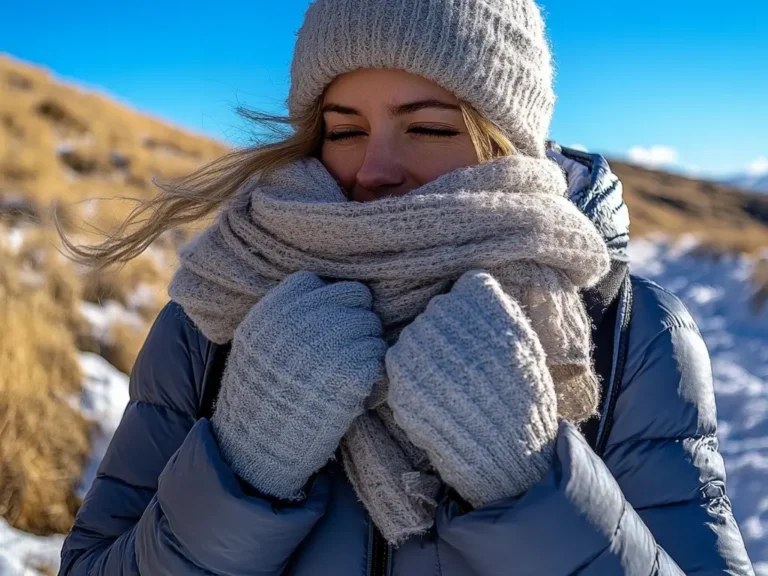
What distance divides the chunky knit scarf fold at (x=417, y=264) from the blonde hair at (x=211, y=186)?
0.77ft

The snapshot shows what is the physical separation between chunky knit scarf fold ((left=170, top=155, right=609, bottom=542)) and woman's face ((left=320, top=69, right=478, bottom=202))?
0.24 ft

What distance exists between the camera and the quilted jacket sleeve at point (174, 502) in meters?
1.06

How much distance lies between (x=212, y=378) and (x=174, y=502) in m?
0.34

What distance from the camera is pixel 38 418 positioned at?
10.5 ft

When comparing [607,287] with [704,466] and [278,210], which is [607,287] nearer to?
[704,466]

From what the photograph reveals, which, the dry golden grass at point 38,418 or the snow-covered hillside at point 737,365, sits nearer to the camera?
the dry golden grass at point 38,418

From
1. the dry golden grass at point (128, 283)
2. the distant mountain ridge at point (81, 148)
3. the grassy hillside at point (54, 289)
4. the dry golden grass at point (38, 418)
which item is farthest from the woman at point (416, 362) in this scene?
the dry golden grass at point (128, 283)

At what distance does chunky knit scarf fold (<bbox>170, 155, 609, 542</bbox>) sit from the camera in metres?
1.20

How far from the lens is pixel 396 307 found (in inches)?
50.8

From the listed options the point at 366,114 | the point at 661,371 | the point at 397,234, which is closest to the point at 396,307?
the point at 397,234

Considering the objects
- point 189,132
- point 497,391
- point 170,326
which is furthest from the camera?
point 189,132

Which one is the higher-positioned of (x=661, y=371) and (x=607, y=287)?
(x=607, y=287)

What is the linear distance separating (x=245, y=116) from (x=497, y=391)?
1.19 meters

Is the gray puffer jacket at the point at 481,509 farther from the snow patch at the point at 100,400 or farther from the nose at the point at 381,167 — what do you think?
the snow patch at the point at 100,400
